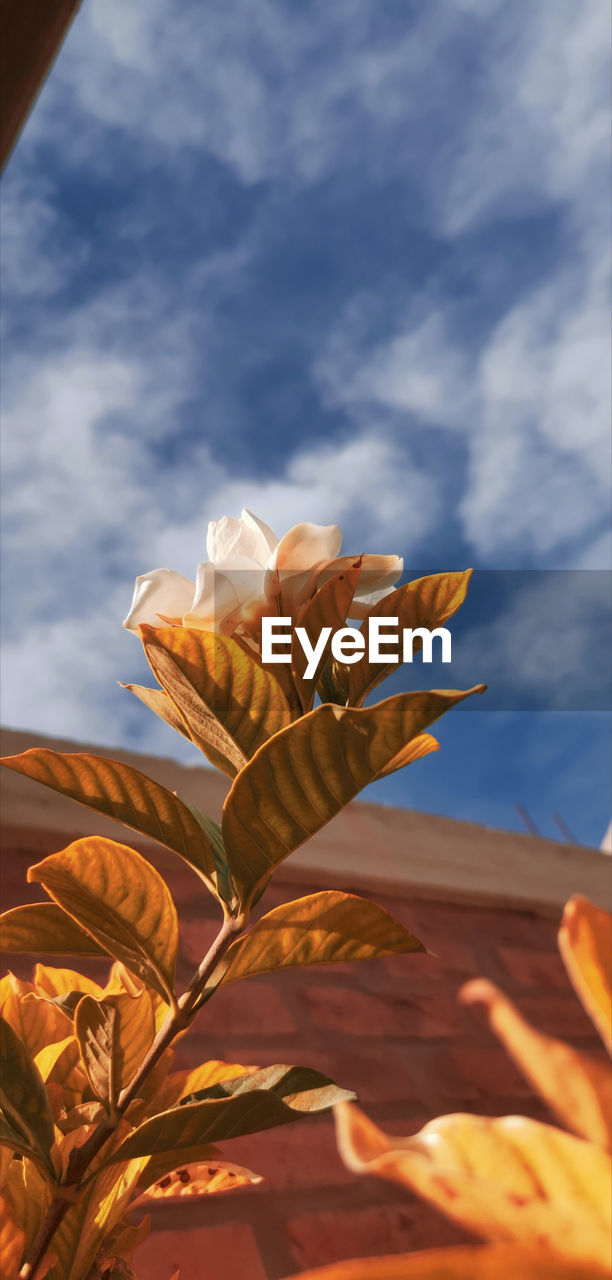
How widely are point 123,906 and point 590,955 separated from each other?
0.27 meters

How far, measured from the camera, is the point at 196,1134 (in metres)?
0.34

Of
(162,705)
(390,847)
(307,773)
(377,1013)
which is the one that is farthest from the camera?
Answer: (390,847)

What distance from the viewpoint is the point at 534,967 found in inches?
49.1

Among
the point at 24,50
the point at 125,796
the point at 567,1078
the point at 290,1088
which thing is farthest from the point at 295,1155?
the point at 24,50

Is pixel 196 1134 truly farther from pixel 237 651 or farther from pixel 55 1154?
pixel 237 651

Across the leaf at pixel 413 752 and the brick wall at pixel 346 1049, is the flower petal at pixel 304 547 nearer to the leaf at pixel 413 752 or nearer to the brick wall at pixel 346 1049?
the leaf at pixel 413 752

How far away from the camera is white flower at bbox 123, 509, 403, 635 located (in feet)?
1.34

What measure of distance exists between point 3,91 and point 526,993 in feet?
4.01

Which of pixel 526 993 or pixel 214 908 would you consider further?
pixel 526 993

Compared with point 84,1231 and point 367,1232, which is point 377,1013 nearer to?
point 367,1232

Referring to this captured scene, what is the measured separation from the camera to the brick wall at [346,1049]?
0.72 meters

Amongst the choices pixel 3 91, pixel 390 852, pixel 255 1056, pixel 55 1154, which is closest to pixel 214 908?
pixel 255 1056

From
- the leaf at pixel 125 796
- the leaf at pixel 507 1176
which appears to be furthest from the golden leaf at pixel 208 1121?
the leaf at pixel 507 1176

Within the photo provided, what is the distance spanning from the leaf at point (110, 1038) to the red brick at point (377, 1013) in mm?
649
